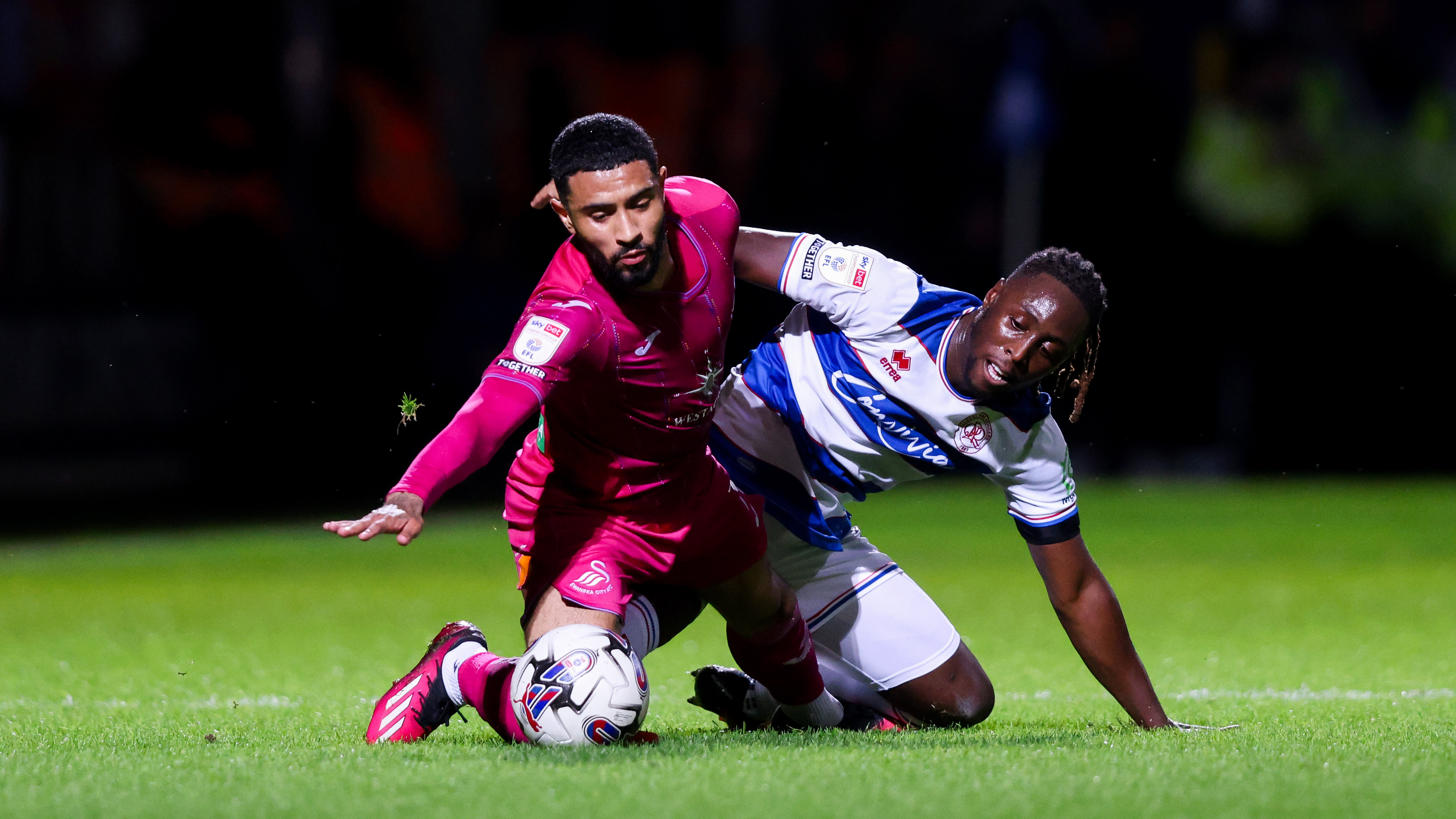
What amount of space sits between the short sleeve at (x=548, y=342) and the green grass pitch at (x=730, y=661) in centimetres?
83

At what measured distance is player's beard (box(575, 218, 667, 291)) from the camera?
12.2 feet

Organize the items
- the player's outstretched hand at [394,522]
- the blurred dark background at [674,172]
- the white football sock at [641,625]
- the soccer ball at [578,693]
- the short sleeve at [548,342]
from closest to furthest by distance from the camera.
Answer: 1. the player's outstretched hand at [394,522]
2. the short sleeve at [548,342]
3. the soccer ball at [578,693]
4. the white football sock at [641,625]
5. the blurred dark background at [674,172]

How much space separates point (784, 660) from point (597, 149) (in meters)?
1.45

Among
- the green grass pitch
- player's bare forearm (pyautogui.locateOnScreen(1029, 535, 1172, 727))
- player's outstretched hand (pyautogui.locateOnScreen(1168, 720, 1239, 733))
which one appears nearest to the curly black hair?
the green grass pitch

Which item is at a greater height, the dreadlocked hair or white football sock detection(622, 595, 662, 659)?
the dreadlocked hair

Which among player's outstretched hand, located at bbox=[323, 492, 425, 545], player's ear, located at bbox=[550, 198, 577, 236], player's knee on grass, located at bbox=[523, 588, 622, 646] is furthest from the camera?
player's knee on grass, located at bbox=[523, 588, 622, 646]

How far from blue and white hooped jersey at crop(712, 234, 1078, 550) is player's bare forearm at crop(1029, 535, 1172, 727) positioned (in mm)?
104

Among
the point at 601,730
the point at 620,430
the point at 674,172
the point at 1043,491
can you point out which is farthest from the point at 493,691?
the point at 674,172

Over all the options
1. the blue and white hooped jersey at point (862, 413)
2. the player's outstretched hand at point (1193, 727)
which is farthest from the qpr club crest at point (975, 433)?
the player's outstretched hand at point (1193, 727)

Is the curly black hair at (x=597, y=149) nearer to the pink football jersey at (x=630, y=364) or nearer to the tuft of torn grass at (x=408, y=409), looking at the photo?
the pink football jersey at (x=630, y=364)

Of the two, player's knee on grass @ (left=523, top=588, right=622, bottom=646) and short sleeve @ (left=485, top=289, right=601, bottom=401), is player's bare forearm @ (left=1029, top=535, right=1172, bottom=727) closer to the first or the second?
player's knee on grass @ (left=523, top=588, right=622, bottom=646)

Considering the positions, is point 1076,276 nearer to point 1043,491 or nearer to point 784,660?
point 1043,491

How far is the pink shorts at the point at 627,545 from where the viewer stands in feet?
13.2

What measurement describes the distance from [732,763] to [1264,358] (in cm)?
1148
